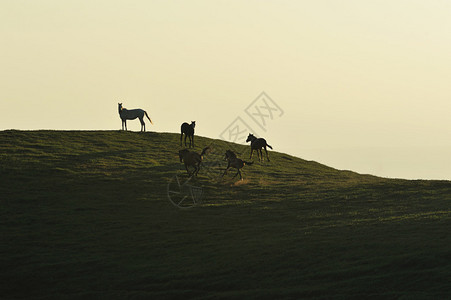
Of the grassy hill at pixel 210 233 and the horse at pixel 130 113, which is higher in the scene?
the horse at pixel 130 113

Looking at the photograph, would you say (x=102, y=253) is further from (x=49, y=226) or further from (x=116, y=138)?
(x=116, y=138)

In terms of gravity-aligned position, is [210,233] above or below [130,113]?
below

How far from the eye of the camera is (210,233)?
88.2 ft

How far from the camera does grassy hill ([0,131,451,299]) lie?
61.3ft

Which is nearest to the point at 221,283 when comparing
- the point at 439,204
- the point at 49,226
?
the point at 49,226

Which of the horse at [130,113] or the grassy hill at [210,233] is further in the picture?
the horse at [130,113]

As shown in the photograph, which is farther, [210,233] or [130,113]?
[130,113]

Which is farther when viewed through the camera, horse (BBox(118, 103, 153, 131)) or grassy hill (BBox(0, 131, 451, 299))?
horse (BBox(118, 103, 153, 131))

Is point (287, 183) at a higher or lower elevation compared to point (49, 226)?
higher

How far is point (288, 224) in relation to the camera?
28.2 meters

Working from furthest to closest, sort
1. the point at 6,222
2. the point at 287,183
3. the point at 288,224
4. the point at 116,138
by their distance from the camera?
the point at 116,138
the point at 287,183
the point at 6,222
the point at 288,224

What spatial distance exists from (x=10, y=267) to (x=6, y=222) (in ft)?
26.3

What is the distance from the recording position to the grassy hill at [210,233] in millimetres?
18688

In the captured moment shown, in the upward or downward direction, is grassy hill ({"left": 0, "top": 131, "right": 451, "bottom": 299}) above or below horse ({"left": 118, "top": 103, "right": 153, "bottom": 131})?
below
